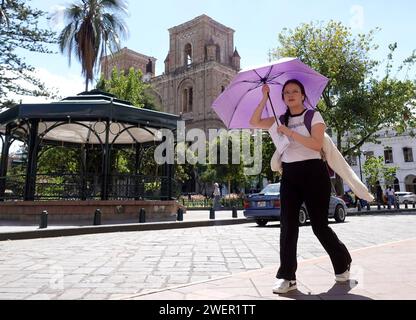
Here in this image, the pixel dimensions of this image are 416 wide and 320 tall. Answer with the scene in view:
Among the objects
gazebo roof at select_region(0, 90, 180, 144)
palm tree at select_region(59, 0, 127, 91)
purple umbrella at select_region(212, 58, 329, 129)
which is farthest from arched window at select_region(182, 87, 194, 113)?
purple umbrella at select_region(212, 58, 329, 129)

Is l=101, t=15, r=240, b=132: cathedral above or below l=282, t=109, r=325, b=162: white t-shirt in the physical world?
above

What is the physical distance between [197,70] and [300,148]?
183ft

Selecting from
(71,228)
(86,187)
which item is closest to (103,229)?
(71,228)

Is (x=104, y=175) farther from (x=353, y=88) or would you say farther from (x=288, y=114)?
(x=353, y=88)

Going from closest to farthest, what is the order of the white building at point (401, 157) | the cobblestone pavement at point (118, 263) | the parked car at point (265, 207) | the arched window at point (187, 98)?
the cobblestone pavement at point (118, 263) < the parked car at point (265, 207) < the white building at point (401, 157) < the arched window at point (187, 98)

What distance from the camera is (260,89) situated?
4.00 m

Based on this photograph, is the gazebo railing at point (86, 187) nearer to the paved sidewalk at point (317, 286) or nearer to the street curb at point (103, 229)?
the street curb at point (103, 229)

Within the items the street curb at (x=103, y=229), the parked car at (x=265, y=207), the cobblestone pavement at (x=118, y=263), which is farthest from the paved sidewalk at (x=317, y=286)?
the parked car at (x=265, y=207)

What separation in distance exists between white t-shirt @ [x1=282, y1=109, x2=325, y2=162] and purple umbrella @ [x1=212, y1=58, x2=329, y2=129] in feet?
0.88

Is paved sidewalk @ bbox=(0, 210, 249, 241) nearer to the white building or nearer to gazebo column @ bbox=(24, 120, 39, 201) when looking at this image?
gazebo column @ bbox=(24, 120, 39, 201)

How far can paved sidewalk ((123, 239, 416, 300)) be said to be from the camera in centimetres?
307

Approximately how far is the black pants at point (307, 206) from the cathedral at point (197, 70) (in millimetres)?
52293

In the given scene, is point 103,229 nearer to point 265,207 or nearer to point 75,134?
point 265,207

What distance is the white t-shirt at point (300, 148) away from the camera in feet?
11.0
